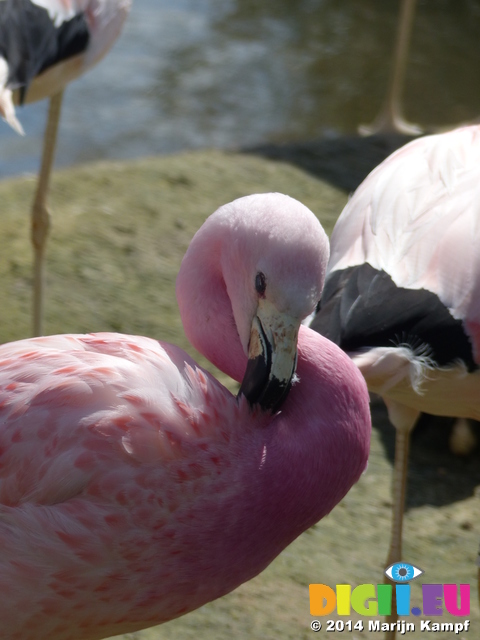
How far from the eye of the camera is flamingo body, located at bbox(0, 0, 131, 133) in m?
3.36

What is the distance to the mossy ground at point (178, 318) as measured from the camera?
2984 millimetres

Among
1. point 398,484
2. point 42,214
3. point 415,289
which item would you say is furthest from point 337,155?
point 415,289

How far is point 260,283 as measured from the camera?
78.8 inches

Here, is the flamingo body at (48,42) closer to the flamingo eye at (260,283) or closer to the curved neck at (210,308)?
the curved neck at (210,308)

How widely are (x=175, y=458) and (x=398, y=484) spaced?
3.80 ft

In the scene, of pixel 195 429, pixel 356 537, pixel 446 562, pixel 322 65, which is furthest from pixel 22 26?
pixel 322 65

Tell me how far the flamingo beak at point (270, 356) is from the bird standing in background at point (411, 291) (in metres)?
0.46

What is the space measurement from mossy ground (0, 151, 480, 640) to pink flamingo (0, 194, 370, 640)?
2.87ft

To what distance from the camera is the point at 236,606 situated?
2938 millimetres

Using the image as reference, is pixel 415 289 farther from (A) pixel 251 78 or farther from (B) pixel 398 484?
(A) pixel 251 78

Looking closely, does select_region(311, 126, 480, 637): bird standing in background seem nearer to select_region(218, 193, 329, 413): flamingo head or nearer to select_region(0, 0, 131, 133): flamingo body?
select_region(218, 193, 329, 413): flamingo head

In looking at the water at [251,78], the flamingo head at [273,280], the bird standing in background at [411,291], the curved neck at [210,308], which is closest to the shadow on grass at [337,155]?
the water at [251,78]

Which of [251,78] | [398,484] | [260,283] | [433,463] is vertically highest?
[260,283]

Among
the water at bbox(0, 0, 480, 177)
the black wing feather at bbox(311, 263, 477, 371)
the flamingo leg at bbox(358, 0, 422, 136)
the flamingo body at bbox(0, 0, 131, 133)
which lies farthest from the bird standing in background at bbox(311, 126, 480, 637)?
the flamingo leg at bbox(358, 0, 422, 136)
